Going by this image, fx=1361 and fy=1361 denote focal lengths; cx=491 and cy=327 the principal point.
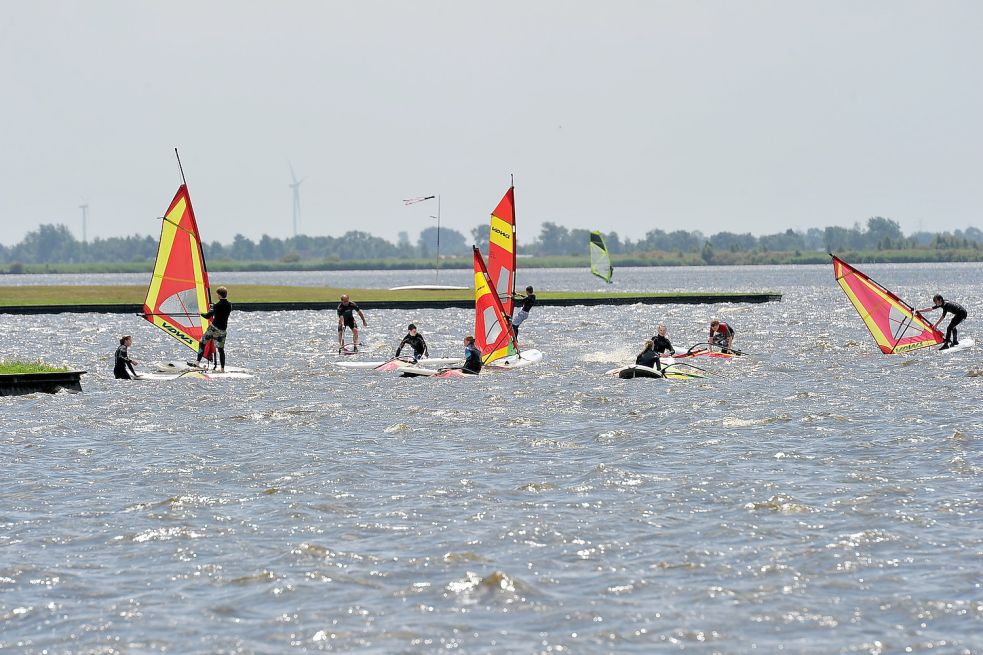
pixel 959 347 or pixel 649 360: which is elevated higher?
pixel 649 360

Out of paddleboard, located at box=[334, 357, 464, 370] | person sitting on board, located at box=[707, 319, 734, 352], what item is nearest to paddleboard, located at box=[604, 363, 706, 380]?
person sitting on board, located at box=[707, 319, 734, 352]

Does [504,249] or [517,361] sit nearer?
[517,361]

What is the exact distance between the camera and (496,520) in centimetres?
1498

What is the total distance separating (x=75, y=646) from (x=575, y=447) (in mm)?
10895

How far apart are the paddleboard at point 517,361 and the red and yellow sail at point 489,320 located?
13 cm

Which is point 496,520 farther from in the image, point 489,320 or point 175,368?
point 175,368

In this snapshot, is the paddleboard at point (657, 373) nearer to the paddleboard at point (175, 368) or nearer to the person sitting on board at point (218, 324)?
the person sitting on board at point (218, 324)

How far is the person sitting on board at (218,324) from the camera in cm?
3209

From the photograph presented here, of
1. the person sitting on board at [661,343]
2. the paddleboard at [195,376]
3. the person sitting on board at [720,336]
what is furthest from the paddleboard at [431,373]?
the person sitting on board at [720,336]

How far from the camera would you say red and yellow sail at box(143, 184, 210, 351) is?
33312mm

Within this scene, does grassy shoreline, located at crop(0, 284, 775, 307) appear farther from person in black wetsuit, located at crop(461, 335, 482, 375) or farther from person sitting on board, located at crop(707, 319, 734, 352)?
person in black wetsuit, located at crop(461, 335, 482, 375)

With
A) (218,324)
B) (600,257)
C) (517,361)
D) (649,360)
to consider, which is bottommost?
(517,361)

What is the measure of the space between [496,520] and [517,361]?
20.3 meters

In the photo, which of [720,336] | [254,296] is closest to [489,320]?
[720,336]
